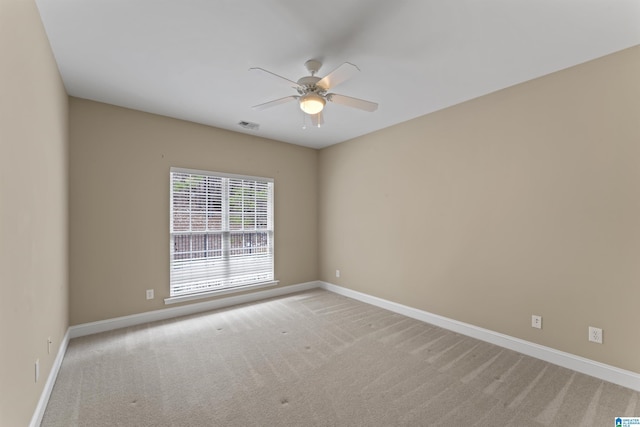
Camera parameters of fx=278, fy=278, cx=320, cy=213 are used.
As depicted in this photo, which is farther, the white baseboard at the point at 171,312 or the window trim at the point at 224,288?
the window trim at the point at 224,288

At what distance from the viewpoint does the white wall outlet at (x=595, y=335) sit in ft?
7.98

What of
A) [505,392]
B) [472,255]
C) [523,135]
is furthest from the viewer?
[472,255]

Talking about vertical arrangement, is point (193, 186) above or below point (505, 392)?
above

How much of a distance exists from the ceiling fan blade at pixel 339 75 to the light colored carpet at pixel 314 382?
253cm

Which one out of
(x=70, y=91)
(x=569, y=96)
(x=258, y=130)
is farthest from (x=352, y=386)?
(x=70, y=91)

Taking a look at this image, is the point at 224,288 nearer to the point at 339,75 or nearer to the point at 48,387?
the point at 48,387

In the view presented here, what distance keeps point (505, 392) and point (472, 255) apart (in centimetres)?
146

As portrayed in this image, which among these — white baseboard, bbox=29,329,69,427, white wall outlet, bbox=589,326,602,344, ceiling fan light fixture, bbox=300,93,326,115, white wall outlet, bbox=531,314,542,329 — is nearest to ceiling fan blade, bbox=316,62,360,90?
ceiling fan light fixture, bbox=300,93,326,115

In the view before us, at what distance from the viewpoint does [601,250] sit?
7.97 ft

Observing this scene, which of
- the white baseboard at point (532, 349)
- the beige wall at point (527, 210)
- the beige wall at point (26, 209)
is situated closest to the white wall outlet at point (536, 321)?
the beige wall at point (527, 210)

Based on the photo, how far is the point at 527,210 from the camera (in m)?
2.86

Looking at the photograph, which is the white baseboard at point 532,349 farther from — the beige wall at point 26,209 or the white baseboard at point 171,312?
the beige wall at point 26,209

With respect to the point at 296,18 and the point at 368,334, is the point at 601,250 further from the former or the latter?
the point at 296,18

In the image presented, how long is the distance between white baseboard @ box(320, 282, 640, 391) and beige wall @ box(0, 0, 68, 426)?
3.79 m
